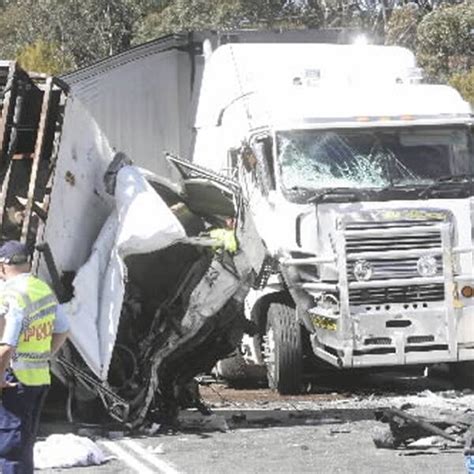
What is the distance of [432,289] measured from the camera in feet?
37.1

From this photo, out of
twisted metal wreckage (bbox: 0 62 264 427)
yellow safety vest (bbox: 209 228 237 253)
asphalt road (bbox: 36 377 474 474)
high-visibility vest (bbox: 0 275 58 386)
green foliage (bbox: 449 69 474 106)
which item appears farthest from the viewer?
green foliage (bbox: 449 69 474 106)

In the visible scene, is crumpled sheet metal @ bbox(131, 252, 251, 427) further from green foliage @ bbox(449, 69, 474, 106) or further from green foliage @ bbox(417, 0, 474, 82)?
green foliage @ bbox(449, 69, 474, 106)

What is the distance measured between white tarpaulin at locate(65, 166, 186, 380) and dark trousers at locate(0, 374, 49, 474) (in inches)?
109

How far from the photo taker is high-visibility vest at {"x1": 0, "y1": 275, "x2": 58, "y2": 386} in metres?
6.34

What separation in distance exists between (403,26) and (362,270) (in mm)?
20998

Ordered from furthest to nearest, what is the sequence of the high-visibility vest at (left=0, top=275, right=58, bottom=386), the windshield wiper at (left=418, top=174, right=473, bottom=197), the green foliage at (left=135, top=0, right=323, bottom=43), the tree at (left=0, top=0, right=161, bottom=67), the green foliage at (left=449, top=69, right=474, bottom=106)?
the tree at (left=0, top=0, right=161, bottom=67)
the green foliage at (left=135, top=0, right=323, bottom=43)
the green foliage at (left=449, top=69, right=474, bottom=106)
the windshield wiper at (left=418, top=174, right=473, bottom=197)
the high-visibility vest at (left=0, top=275, right=58, bottom=386)

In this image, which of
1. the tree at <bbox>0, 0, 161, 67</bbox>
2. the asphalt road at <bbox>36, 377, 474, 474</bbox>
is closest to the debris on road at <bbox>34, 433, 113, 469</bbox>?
the asphalt road at <bbox>36, 377, 474, 474</bbox>

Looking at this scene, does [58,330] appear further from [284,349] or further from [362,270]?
[284,349]

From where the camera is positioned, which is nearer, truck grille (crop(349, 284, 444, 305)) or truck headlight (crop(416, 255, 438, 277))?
truck grille (crop(349, 284, 444, 305))

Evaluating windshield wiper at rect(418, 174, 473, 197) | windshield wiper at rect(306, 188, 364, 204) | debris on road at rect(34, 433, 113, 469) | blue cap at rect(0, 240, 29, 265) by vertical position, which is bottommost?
debris on road at rect(34, 433, 113, 469)

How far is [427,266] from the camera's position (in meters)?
11.4

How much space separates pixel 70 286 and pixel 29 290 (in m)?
3.02

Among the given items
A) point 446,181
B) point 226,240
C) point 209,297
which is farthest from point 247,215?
point 446,181

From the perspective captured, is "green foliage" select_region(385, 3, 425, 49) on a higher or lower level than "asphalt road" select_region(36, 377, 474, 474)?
higher
